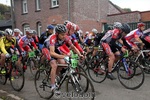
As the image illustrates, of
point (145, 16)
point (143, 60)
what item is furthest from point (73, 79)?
point (145, 16)

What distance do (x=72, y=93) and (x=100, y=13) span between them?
1757 centimetres

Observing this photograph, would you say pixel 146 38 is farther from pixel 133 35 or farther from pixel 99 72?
pixel 99 72

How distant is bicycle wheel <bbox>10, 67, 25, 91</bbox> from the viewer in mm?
5977

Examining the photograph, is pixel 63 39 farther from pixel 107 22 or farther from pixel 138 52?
pixel 107 22

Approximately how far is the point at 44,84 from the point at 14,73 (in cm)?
132

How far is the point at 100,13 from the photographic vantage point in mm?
21344

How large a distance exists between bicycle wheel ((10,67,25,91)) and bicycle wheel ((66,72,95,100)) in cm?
192

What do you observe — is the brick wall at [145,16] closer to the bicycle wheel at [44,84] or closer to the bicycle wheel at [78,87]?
the bicycle wheel at [44,84]

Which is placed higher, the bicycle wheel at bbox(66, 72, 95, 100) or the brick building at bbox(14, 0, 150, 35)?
the brick building at bbox(14, 0, 150, 35)

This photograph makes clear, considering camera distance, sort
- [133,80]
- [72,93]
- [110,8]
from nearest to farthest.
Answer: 1. [72,93]
2. [133,80]
3. [110,8]

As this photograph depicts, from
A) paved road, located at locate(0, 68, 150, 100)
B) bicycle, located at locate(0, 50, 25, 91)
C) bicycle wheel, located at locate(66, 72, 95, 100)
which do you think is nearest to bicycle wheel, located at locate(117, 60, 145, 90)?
paved road, located at locate(0, 68, 150, 100)

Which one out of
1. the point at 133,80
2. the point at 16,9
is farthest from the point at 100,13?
the point at 133,80

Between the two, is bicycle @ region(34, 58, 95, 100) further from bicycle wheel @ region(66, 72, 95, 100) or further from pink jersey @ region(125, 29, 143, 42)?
pink jersey @ region(125, 29, 143, 42)

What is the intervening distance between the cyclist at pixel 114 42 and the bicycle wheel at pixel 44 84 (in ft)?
6.70
